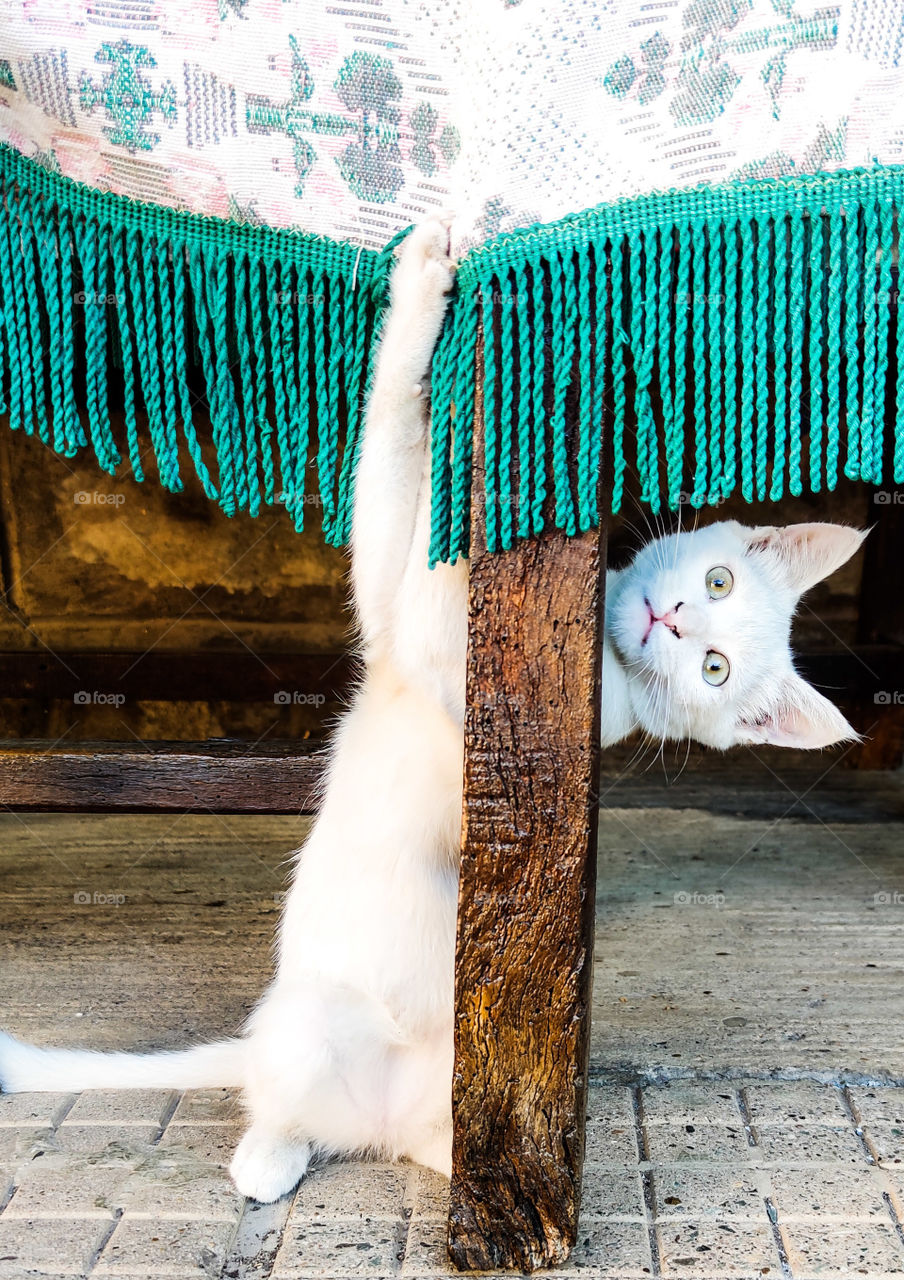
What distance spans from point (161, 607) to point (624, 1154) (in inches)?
106

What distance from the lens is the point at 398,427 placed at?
1.39 meters

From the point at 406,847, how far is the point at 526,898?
35 cm

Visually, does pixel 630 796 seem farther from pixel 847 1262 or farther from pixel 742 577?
pixel 847 1262

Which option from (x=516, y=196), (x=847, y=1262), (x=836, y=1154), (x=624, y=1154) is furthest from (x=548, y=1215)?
(x=516, y=196)

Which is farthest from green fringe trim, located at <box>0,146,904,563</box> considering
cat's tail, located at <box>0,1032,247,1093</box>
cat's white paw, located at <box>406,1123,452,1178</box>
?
cat's tail, located at <box>0,1032,247,1093</box>

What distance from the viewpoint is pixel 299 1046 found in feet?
5.50

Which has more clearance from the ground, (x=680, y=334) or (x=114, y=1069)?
(x=680, y=334)
